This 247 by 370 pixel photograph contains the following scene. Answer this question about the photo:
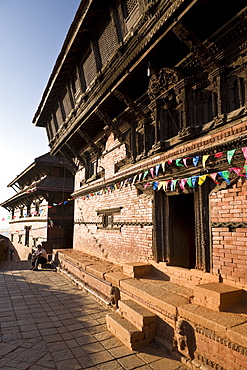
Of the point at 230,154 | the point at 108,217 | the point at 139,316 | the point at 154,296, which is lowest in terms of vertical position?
the point at 139,316

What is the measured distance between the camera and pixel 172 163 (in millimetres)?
5309

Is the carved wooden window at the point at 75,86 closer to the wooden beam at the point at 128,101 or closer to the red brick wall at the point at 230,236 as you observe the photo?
the wooden beam at the point at 128,101

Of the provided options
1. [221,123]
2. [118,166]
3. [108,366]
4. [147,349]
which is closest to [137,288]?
[147,349]

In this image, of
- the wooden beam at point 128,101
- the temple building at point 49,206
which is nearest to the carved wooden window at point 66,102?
the wooden beam at point 128,101

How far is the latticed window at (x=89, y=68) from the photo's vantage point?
7822 millimetres

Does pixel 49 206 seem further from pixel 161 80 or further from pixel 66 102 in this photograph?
pixel 161 80

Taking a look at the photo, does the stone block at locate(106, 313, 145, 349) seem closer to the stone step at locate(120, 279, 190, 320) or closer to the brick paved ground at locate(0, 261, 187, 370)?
the brick paved ground at locate(0, 261, 187, 370)

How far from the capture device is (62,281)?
915cm

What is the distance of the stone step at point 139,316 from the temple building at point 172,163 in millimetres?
58

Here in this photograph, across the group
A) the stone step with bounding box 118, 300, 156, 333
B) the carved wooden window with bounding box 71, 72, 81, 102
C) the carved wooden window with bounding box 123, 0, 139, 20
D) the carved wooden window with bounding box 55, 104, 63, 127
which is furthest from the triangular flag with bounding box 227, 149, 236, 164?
the carved wooden window with bounding box 55, 104, 63, 127

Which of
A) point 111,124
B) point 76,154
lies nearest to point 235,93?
point 111,124

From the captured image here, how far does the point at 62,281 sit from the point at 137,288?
538cm

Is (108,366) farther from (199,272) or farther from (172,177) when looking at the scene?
(172,177)

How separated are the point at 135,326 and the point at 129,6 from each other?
7163mm
